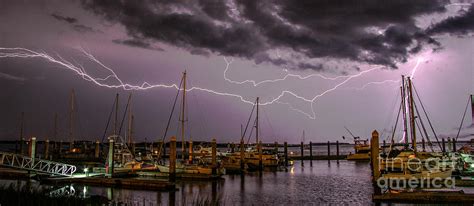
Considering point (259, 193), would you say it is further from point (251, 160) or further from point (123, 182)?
point (251, 160)

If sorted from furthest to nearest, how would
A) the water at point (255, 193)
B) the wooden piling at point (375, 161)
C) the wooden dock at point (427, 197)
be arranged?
1. the water at point (255, 193)
2. the wooden piling at point (375, 161)
3. the wooden dock at point (427, 197)

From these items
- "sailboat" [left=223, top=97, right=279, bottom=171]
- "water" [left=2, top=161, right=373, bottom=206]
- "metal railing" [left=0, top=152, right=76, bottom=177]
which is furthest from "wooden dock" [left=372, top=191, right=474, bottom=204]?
"sailboat" [left=223, top=97, right=279, bottom=171]

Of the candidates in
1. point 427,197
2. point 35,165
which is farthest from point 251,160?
point 427,197

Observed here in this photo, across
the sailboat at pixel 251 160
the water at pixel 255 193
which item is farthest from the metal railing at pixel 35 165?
the sailboat at pixel 251 160

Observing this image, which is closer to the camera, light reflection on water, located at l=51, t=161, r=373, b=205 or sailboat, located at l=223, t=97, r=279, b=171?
light reflection on water, located at l=51, t=161, r=373, b=205

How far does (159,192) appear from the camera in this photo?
27484 mm

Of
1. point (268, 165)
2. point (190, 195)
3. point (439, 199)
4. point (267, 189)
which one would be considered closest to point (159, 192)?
point (190, 195)

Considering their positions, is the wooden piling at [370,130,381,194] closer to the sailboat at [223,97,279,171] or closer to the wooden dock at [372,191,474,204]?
the wooden dock at [372,191,474,204]

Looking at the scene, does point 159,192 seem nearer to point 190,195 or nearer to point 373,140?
point 190,195

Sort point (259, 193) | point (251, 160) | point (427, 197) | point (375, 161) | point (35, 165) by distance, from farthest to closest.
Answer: point (251, 160) → point (35, 165) → point (259, 193) → point (375, 161) → point (427, 197)

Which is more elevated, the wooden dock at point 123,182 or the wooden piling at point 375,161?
the wooden piling at point 375,161

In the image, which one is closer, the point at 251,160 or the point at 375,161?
the point at 375,161

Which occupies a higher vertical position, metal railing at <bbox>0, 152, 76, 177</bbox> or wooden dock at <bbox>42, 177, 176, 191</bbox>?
metal railing at <bbox>0, 152, 76, 177</bbox>

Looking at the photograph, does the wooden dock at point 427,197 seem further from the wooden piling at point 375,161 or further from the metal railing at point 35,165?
the metal railing at point 35,165
